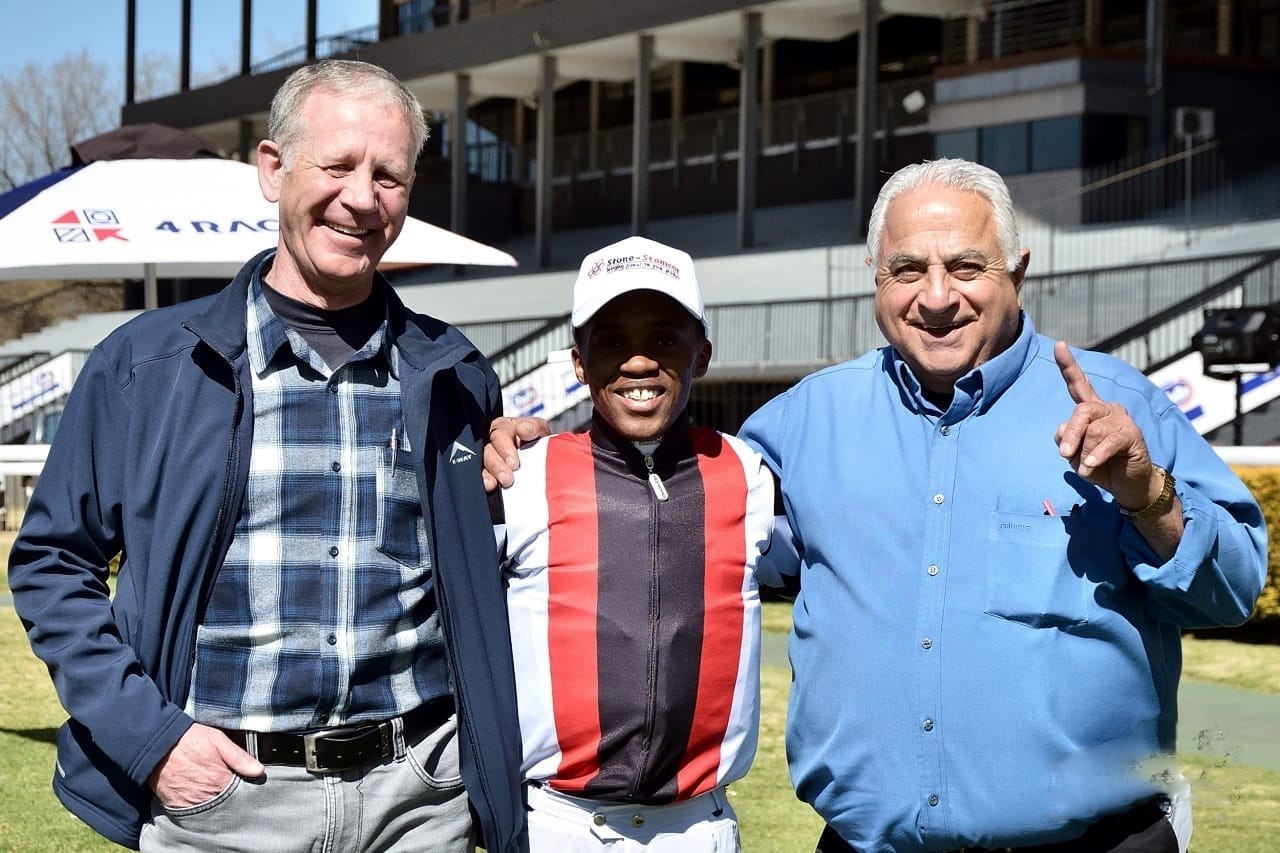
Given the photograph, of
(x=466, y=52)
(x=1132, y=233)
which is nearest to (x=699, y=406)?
(x=1132, y=233)

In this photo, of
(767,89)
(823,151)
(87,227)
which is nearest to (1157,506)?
(87,227)

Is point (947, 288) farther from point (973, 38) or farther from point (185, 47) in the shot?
point (185, 47)

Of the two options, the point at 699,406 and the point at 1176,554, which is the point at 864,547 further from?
the point at 699,406

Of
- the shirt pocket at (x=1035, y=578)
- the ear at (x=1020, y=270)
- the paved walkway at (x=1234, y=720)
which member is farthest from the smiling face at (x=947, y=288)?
the paved walkway at (x=1234, y=720)

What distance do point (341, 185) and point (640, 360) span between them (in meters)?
0.69

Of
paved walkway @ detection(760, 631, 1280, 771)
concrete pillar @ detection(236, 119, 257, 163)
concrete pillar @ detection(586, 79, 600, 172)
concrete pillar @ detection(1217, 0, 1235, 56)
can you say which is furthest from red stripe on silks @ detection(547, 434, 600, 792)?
concrete pillar @ detection(236, 119, 257, 163)

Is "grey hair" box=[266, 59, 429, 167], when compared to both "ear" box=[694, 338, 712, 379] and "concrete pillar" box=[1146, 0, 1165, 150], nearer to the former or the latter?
"ear" box=[694, 338, 712, 379]

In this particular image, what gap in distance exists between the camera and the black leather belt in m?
3.27

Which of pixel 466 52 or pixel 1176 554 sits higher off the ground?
pixel 466 52

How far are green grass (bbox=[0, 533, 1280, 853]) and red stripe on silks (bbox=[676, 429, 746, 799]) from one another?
192 centimetres

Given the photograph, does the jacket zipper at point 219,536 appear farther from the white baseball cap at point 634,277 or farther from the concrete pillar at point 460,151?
the concrete pillar at point 460,151

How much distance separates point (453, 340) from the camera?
3.60 metres

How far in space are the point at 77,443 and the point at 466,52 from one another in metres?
36.2

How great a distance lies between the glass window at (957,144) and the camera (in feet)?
99.9
